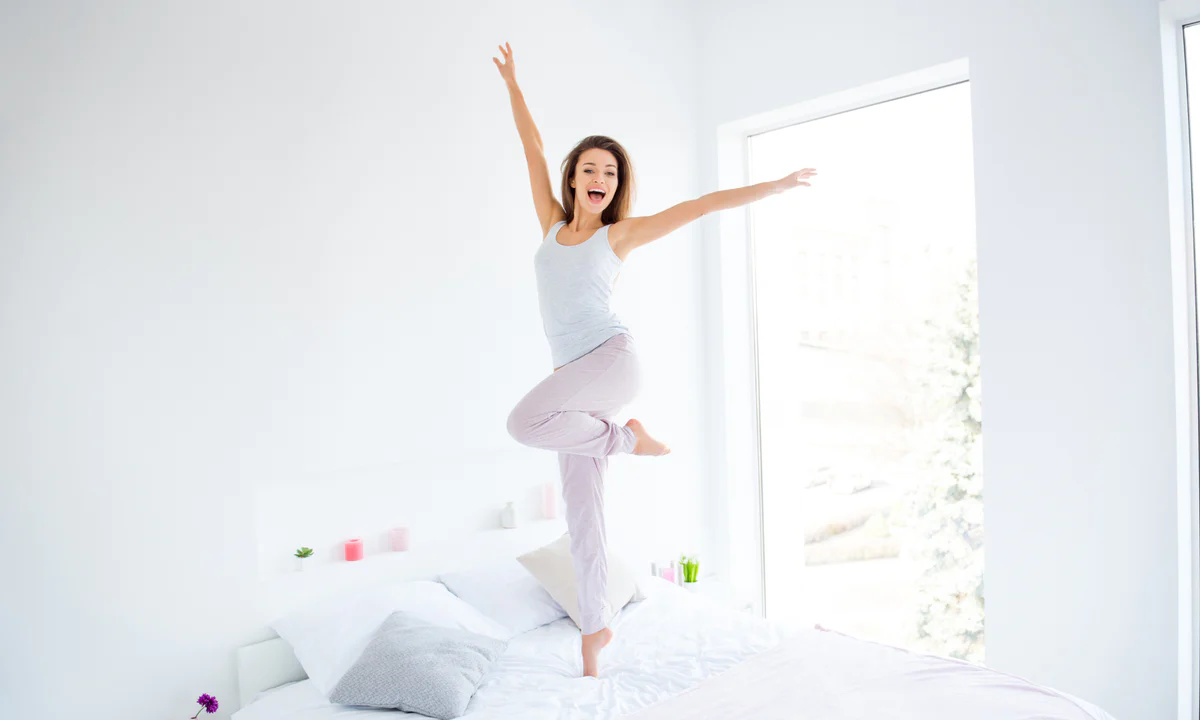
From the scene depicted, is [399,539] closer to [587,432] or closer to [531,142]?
[587,432]

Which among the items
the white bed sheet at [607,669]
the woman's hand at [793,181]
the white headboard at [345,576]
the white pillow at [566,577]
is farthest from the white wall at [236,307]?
the woman's hand at [793,181]

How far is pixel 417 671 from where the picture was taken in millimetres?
2234

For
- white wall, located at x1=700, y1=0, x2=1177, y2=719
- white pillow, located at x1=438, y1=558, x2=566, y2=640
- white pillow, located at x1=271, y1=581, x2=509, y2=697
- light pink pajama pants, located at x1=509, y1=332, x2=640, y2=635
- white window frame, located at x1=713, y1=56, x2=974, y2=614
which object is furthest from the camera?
white window frame, located at x1=713, y1=56, x2=974, y2=614

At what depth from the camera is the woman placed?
87.2 inches

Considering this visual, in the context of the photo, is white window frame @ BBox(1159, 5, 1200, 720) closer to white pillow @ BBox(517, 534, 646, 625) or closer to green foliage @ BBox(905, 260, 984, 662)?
green foliage @ BBox(905, 260, 984, 662)

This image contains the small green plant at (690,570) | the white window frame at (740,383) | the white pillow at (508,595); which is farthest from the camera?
the white window frame at (740,383)

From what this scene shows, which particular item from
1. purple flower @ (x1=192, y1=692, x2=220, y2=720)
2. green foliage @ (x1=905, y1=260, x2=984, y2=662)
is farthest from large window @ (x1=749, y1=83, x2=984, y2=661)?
purple flower @ (x1=192, y1=692, x2=220, y2=720)

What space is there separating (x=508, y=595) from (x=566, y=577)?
0.23 meters

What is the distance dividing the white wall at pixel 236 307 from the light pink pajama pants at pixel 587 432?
930mm

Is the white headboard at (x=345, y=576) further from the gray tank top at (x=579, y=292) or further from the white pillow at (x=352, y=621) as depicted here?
the gray tank top at (x=579, y=292)

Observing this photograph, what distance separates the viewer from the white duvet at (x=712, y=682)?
2.10 m

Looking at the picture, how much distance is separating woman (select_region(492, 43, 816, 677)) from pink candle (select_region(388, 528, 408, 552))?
3.00 ft

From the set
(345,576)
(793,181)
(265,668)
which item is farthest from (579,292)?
(265,668)

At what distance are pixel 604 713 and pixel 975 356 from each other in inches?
89.1
